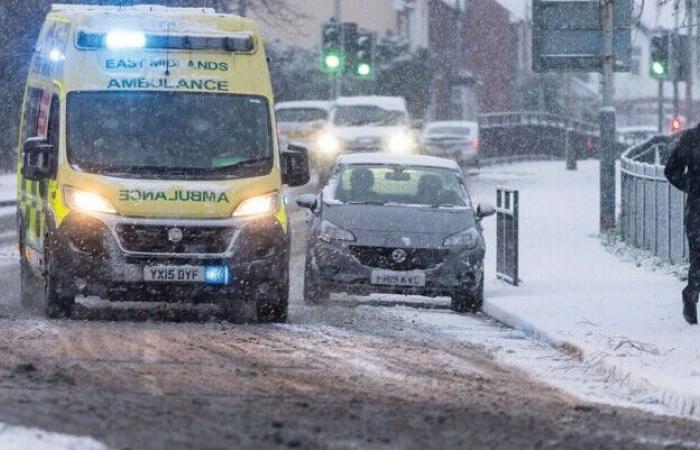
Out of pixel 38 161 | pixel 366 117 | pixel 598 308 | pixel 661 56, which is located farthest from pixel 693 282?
pixel 366 117

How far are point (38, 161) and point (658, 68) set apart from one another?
931 inches

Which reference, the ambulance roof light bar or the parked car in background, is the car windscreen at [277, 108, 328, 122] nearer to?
the parked car in background

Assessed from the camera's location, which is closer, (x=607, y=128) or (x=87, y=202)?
(x=87, y=202)

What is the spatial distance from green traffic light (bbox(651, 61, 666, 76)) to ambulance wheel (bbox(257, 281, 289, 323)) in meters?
21.6

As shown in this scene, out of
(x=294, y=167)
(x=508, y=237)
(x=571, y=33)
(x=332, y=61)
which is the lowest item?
(x=508, y=237)

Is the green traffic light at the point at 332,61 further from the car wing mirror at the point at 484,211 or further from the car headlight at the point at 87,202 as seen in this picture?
the car headlight at the point at 87,202

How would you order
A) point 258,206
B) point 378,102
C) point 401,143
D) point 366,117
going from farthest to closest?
1. point 378,102
2. point 366,117
3. point 401,143
4. point 258,206

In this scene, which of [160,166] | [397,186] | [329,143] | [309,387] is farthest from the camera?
[329,143]

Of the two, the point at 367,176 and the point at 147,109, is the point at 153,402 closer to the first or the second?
the point at 147,109

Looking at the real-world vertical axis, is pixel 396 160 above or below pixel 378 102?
above

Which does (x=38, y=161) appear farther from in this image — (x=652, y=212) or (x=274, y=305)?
(x=652, y=212)

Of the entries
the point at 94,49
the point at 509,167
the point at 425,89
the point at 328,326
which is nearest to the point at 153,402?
the point at 328,326

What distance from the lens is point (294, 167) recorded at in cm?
1559

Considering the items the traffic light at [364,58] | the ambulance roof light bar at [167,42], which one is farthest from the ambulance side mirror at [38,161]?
the traffic light at [364,58]
